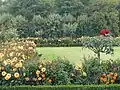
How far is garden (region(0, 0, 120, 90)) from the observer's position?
637 centimetres

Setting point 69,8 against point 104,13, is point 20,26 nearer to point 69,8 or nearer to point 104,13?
point 69,8

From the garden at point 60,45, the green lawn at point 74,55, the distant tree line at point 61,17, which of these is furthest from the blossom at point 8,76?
the distant tree line at point 61,17

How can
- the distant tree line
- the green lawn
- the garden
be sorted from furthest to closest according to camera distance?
the distant tree line → the green lawn → the garden

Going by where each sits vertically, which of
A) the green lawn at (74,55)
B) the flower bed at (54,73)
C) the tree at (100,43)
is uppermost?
the flower bed at (54,73)

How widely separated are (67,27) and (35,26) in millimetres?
3705

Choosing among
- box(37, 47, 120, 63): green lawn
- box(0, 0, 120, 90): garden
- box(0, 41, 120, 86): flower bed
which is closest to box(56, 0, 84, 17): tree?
box(0, 0, 120, 90): garden

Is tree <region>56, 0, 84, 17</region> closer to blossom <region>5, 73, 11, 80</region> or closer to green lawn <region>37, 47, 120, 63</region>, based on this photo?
green lawn <region>37, 47, 120, 63</region>

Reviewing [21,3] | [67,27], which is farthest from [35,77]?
[21,3]

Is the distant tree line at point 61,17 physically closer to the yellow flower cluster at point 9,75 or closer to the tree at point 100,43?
the tree at point 100,43

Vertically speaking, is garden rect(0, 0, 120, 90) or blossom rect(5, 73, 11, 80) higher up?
blossom rect(5, 73, 11, 80)

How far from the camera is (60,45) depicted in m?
27.5

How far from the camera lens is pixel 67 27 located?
36906 mm

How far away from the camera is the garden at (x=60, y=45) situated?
20.9ft

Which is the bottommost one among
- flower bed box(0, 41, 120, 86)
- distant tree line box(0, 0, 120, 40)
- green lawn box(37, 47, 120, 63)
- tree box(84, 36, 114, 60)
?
distant tree line box(0, 0, 120, 40)
